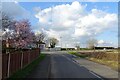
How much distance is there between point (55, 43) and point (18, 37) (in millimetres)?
117462

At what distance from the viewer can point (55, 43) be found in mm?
156125

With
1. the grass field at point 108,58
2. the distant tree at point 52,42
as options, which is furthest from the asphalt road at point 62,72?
the distant tree at point 52,42

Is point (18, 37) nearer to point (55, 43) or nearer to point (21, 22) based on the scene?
point (21, 22)

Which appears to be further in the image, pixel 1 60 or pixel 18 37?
pixel 18 37

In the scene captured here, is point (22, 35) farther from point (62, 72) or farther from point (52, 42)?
point (52, 42)

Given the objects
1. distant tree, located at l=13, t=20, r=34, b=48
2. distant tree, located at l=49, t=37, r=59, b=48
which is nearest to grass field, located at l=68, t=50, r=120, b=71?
distant tree, located at l=13, t=20, r=34, b=48

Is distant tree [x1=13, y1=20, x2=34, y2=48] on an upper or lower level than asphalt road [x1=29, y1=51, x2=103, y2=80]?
upper

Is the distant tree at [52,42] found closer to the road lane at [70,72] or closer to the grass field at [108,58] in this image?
the grass field at [108,58]

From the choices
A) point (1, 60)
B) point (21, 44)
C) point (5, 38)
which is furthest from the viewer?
point (21, 44)

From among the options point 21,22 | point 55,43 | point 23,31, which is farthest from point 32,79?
point 55,43

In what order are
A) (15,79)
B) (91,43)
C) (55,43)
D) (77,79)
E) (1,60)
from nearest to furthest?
(1,60)
(15,79)
(77,79)
(91,43)
(55,43)

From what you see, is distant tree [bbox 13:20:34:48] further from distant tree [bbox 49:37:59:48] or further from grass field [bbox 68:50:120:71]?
distant tree [bbox 49:37:59:48]

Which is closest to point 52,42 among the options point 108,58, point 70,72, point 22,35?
point 108,58

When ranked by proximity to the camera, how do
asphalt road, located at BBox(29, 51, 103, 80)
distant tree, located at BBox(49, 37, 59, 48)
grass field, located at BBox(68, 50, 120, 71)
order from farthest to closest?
distant tree, located at BBox(49, 37, 59, 48) → grass field, located at BBox(68, 50, 120, 71) → asphalt road, located at BBox(29, 51, 103, 80)
